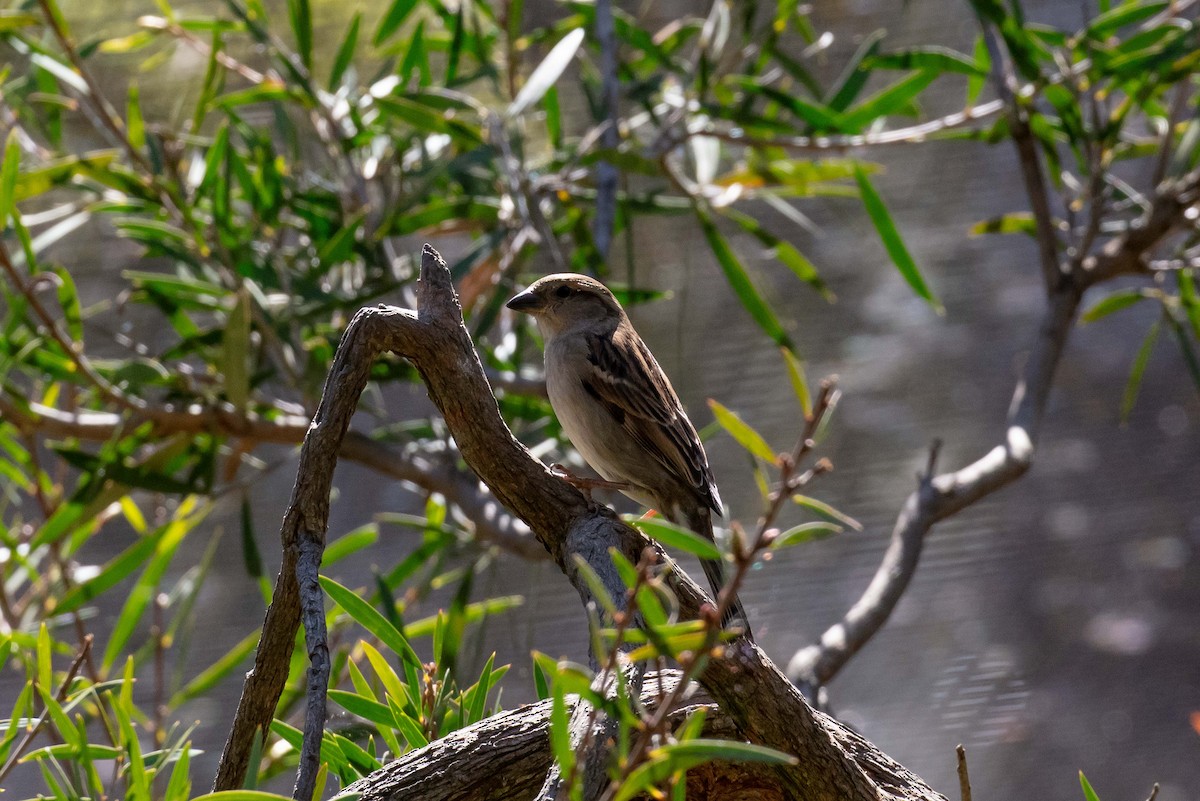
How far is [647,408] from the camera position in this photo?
223 cm

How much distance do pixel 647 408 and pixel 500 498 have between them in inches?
39.2

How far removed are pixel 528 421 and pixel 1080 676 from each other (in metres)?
1.84

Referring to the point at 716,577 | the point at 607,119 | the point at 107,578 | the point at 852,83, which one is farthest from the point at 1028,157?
the point at 107,578

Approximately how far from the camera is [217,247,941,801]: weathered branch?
105 cm

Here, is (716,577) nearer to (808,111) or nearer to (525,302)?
(525,302)

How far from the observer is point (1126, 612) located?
→ 135 inches

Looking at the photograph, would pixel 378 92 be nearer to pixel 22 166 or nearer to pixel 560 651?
pixel 22 166

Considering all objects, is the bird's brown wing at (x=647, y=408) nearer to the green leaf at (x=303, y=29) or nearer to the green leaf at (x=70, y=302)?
the green leaf at (x=303, y=29)

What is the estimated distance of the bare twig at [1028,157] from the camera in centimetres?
256

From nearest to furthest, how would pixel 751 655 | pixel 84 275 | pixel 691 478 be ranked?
pixel 751 655 < pixel 691 478 < pixel 84 275

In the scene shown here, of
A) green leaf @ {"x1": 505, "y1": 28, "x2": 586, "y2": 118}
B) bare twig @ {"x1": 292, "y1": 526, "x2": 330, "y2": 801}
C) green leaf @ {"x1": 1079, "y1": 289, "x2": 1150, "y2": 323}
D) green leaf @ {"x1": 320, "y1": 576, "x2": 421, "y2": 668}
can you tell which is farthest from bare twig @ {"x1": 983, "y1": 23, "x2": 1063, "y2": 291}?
bare twig @ {"x1": 292, "y1": 526, "x2": 330, "y2": 801}

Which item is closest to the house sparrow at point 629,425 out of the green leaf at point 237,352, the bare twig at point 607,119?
the bare twig at point 607,119

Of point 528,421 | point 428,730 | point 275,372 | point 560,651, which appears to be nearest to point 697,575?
point 560,651

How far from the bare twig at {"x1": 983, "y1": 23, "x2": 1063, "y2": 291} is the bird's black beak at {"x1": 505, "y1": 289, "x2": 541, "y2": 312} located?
112 cm
